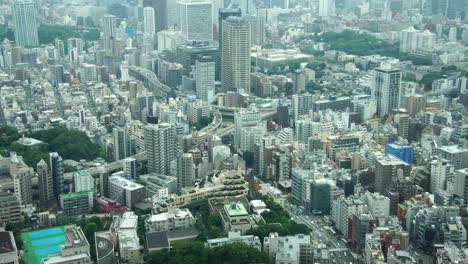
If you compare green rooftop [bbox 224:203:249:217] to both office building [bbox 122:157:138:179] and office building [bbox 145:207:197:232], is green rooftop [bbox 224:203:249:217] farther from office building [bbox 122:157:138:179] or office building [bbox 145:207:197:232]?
office building [bbox 122:157:138:179]

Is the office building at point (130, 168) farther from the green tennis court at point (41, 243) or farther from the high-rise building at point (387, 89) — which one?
the high-rise building at point (387, 89)

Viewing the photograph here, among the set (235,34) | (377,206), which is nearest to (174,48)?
(235,34)

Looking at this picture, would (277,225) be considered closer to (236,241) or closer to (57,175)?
(236,241)

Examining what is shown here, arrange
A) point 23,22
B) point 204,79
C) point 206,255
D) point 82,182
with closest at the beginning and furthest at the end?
point 206,255 < point 82,182 < point 204,79 < point 23,22

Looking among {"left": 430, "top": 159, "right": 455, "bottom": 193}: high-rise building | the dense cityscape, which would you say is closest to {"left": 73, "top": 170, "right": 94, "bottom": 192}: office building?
the dense cityscape

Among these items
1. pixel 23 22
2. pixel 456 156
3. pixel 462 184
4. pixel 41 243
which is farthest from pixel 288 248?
pixel 23 22
